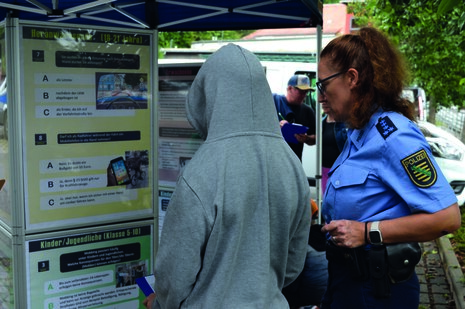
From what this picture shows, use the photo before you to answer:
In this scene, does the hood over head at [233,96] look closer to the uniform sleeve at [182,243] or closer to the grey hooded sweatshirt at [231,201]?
the grey hooded sweatshirt at [231,201]

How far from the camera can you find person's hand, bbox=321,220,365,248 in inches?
82.5

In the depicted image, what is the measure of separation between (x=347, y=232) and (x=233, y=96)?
0.74 m

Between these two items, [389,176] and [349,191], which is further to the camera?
[349,191]

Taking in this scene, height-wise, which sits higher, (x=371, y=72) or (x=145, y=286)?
(x=371, y=72)

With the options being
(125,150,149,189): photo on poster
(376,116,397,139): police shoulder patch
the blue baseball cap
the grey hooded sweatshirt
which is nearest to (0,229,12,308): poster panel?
(125,150,149,189): photo on poster

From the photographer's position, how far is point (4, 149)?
2859 mm

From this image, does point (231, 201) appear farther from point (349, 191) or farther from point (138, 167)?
point (138, 167)

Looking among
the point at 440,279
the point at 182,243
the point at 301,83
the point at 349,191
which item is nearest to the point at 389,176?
the point at 349,191

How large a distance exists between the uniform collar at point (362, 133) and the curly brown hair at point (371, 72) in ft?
0.05

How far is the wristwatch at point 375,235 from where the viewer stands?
6.79ft

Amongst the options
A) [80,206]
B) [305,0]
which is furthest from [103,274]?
[305,0]

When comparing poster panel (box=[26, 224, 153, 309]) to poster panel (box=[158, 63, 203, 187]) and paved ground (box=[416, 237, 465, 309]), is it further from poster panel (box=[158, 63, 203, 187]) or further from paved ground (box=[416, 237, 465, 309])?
paved ground (box=[416, 237, 465, 309])

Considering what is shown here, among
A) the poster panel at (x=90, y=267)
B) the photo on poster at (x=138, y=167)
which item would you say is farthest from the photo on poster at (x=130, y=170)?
the poster panel at (x=90, y=267)

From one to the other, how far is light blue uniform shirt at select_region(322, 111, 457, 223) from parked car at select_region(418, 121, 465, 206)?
6.92 m
